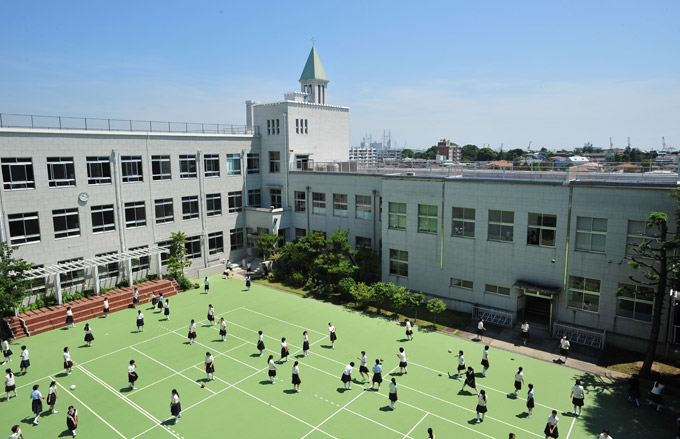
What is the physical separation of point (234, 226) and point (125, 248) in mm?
9566

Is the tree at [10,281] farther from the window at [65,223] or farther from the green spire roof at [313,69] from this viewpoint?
the green spire roof at [313,69]

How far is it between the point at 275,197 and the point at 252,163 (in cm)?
372

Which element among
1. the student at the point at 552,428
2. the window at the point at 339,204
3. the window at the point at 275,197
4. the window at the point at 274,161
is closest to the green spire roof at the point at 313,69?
the window at the point at 274,161

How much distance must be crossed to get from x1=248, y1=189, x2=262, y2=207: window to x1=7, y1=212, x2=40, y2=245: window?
16.7m

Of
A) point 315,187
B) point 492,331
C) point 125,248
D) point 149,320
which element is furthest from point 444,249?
point 125,248

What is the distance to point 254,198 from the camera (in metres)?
41.2

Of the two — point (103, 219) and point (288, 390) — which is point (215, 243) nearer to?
point (103, 219)

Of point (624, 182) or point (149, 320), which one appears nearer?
point (624, 182)

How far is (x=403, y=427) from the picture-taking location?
658 inches

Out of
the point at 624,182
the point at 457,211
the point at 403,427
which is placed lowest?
the point at 403,427

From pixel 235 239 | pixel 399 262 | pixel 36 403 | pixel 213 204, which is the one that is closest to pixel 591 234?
pixel 399 262

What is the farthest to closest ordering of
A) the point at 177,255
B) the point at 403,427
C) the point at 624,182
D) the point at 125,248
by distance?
the point at 177,255 < the point at 125,248 < the point at 624,182 < the point at 403,427

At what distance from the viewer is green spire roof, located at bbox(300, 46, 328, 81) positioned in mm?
42316

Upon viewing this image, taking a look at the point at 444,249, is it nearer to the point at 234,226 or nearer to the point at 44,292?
the point at 234,226
